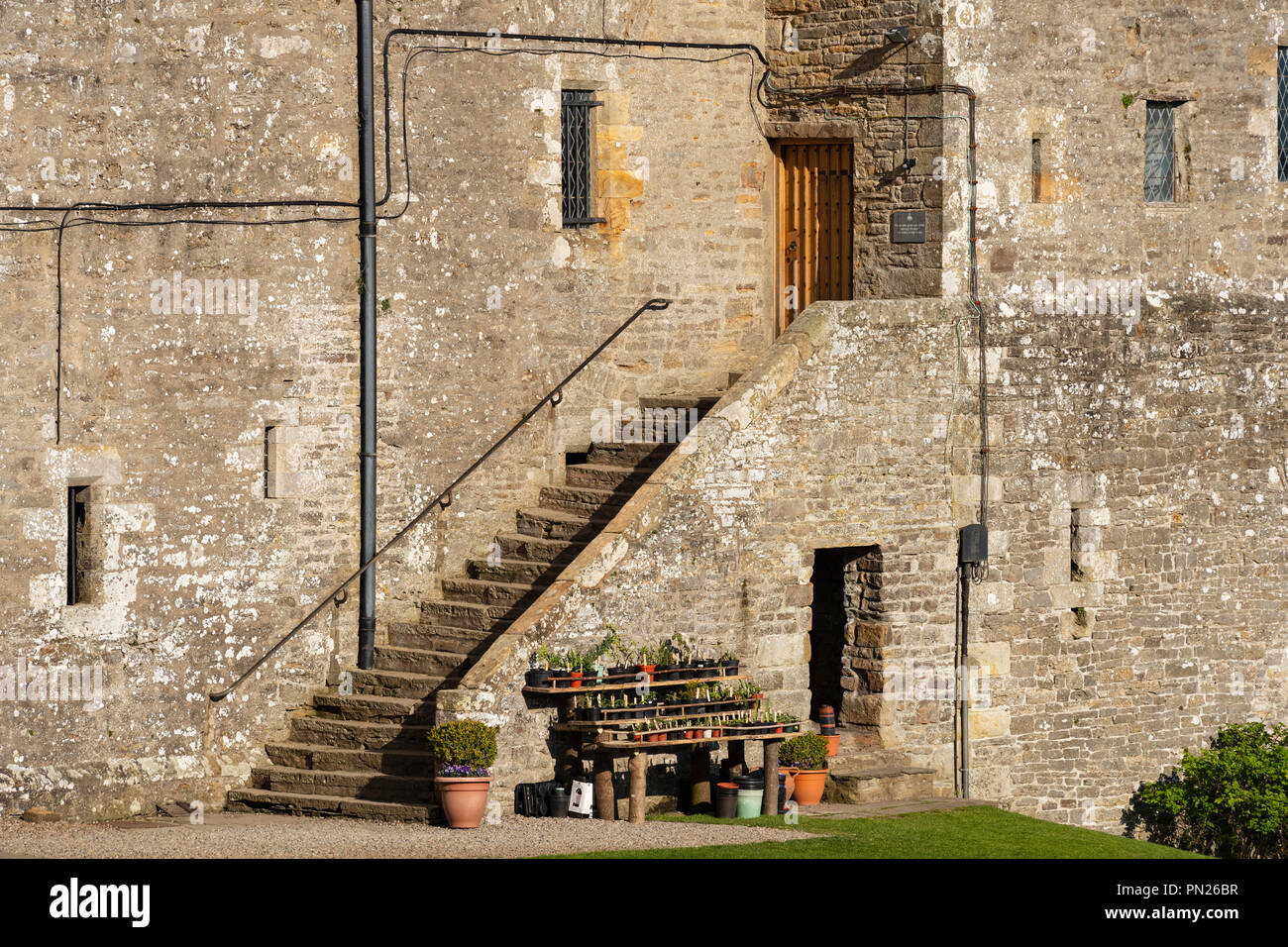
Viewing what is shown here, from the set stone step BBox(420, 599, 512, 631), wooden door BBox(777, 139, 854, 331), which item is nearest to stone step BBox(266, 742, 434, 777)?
stone step BBox(420, 599, 512, 631)

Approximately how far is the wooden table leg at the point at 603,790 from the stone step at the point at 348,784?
3.91 ft

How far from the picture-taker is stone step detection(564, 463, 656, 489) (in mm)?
17641

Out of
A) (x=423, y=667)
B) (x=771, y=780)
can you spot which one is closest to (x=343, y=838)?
(x=423, y=667)

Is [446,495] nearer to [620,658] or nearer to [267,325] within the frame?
[267,325]

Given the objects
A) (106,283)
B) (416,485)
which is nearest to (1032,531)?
(416,485)

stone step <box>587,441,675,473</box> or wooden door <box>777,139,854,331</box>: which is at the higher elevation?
wooden door <box>777,139,854,331</box>

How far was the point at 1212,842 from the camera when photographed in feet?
62.4

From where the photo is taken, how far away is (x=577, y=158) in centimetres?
1806

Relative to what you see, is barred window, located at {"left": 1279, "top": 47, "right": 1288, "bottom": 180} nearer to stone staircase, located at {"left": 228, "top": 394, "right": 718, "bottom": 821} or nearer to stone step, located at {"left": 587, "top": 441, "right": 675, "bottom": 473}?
stone staircase, located at {"left": 228, "top": 394, "right": 718, "bottom": 821}

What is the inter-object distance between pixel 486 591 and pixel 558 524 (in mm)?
795

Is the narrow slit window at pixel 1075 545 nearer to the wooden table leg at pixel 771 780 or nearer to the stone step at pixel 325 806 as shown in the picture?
the wooden table leg at pixel 771 780

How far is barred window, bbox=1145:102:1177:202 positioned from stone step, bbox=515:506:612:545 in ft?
19.0

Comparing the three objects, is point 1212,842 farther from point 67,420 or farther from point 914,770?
point 67,420

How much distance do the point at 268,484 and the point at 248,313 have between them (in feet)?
4.29
